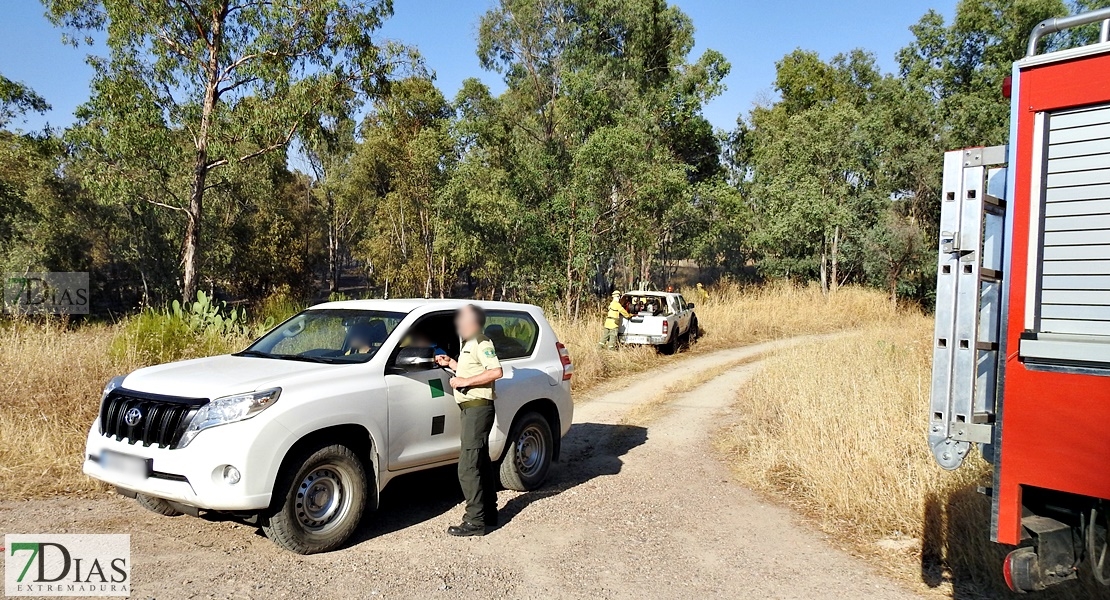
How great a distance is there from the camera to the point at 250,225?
38.9 meters

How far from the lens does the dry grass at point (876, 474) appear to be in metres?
5.39

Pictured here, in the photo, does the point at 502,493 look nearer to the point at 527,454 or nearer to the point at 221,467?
the point at 527,454

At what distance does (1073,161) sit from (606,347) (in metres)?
14.3

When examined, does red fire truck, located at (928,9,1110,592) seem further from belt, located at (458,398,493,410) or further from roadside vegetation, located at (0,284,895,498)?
roadside vegetation, located at (0,284,895,498)

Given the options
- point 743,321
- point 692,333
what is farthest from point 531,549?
point 743,321

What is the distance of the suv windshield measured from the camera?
243 inches

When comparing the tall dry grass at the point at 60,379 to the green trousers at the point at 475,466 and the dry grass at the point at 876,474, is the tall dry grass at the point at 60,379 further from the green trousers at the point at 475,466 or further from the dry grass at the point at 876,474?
the dry grass at the point at 876,474

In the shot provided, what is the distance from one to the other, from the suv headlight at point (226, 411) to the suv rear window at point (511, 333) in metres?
2.35

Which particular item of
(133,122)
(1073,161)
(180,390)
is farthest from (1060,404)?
(133,122)

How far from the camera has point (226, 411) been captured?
16.6 feet

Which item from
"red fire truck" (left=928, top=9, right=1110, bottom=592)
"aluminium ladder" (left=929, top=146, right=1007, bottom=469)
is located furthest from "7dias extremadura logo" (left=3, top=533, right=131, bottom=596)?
"red fire truck" (left=928, top=9, right=1110, bottom=592)

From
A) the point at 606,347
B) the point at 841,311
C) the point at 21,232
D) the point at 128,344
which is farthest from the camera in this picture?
the point at 21,232

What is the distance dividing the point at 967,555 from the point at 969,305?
8.31ft

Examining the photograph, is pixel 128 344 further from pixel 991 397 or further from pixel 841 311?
pixel 841 311
